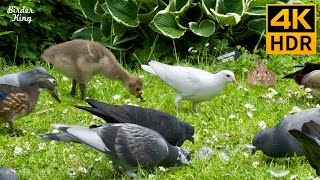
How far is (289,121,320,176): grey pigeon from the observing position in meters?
4.02

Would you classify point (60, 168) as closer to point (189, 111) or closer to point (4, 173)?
point (4, 173)

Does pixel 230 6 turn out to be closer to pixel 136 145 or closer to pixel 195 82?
pixel 195 82

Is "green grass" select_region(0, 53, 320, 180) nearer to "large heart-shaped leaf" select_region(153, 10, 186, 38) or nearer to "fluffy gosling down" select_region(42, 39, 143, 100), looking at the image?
"fluffy gosling down" select_region(42, 39, 143, 100)

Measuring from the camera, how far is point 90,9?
10.3 meters

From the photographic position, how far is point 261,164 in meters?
5.46

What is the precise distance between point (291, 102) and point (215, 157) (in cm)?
222

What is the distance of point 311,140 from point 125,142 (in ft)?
4.53

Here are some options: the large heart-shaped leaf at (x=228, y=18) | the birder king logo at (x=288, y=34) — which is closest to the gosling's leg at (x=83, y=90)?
the large heart-shaped leaf at (x=228, y=18)

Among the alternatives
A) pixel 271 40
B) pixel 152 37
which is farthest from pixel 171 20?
pixel 271 40

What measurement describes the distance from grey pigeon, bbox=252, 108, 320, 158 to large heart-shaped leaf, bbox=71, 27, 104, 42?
5.25 meters

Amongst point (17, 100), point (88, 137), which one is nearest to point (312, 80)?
point (17, 100)

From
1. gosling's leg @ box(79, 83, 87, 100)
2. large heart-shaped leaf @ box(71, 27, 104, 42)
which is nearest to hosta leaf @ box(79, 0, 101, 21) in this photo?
large heart-shaped leaf @ box(71, 27, 104, 42)

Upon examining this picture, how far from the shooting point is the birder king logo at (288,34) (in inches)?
379

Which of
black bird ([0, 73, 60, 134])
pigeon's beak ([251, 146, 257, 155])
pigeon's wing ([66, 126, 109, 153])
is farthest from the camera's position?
black bird ([0, 73, 60, 134])
